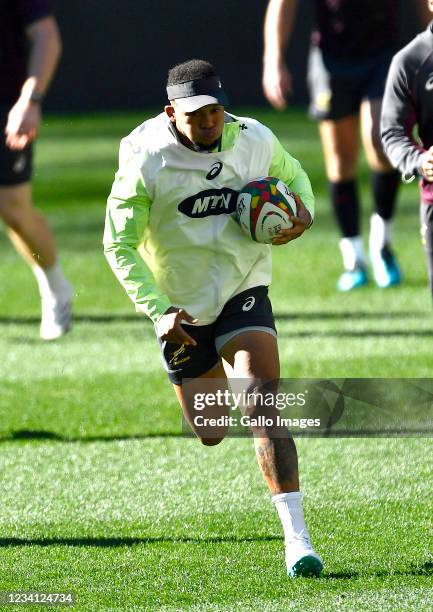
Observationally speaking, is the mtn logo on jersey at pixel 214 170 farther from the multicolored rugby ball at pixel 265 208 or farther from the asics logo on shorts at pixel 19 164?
the asics logo on shorts at pixel 19 164

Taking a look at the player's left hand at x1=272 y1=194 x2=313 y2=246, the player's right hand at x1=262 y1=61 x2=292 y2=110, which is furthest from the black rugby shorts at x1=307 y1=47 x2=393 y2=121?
the player's left hand at x1=272 y1=194 x2=313 y2=246

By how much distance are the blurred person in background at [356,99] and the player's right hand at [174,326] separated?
15.7 feet

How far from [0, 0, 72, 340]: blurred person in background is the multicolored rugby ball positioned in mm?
2310

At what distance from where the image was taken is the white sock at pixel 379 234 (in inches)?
381

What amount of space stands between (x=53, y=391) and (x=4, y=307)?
8.43ft

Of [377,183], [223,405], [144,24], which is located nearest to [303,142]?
[144,24]

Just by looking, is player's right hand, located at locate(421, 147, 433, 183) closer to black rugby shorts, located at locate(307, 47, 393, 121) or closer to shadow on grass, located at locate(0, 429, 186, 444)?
shadow on grass, located at locate(0, 429, 186, 444)

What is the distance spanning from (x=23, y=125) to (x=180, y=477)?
210cm

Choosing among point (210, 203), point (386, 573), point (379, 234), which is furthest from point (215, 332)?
point (379, 234)

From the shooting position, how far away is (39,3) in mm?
7645

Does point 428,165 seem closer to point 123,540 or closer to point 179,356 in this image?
point 179,356

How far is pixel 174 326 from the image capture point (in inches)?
187

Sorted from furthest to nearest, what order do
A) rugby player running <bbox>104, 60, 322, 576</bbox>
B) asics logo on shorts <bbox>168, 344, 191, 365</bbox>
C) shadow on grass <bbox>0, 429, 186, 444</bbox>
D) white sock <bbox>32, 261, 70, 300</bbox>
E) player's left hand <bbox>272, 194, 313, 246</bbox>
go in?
1. white sock <bbox>32, 261, 70, 300</bbox>
2. shadow on grass <bbox>0, 429, 186, 444</bbox>
3. asics logo on shorts <bbox>168, 344, 191, 365</bbox>
4. player's left hand <bbox>272, 194, 313, 246</bbox>
5. rugby player running <bbox>104, 60, 322, 576</bbox>

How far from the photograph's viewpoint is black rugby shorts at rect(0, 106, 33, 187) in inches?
316
